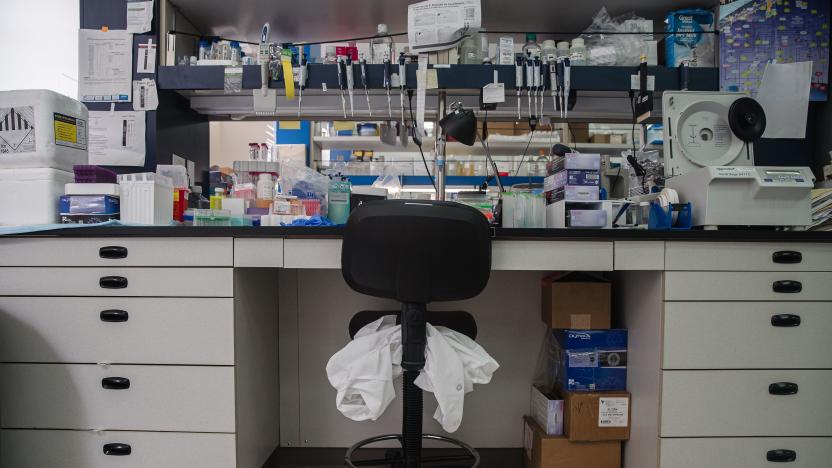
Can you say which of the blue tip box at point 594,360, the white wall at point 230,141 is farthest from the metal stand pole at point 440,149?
the white wall at point 230,141

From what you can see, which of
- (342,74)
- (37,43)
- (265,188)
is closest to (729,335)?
(265,188)

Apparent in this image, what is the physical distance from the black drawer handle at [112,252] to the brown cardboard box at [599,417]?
4.80 ft

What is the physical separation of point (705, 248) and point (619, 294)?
0.37m

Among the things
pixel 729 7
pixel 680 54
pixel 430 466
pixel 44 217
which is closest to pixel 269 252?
pixel 44 217

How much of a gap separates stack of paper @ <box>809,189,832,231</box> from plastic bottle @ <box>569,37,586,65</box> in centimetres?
103

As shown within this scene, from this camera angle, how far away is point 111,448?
4.21 feet

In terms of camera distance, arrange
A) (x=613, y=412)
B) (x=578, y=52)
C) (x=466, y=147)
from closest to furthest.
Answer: (x=613, y=412)
(x=578, y=52)
(x=466, y=147)

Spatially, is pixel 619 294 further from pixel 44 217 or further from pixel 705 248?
pixel 44 217

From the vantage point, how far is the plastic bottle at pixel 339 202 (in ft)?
5.17

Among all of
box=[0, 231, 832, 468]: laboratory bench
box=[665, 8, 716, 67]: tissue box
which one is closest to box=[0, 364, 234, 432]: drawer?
box=[0, 231, 832, 468]: laboratory bench

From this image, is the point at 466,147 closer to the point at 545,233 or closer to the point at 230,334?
the point at 545,233

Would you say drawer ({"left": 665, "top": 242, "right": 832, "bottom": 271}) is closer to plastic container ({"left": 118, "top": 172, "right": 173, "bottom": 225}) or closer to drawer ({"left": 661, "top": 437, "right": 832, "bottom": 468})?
drawer ({"left": 661, "top": 437, "right": 832, "bottom": 468})

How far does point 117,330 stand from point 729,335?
1774 mm

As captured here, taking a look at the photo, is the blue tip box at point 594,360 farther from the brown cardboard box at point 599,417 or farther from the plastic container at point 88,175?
the plastic container at point 88,175
